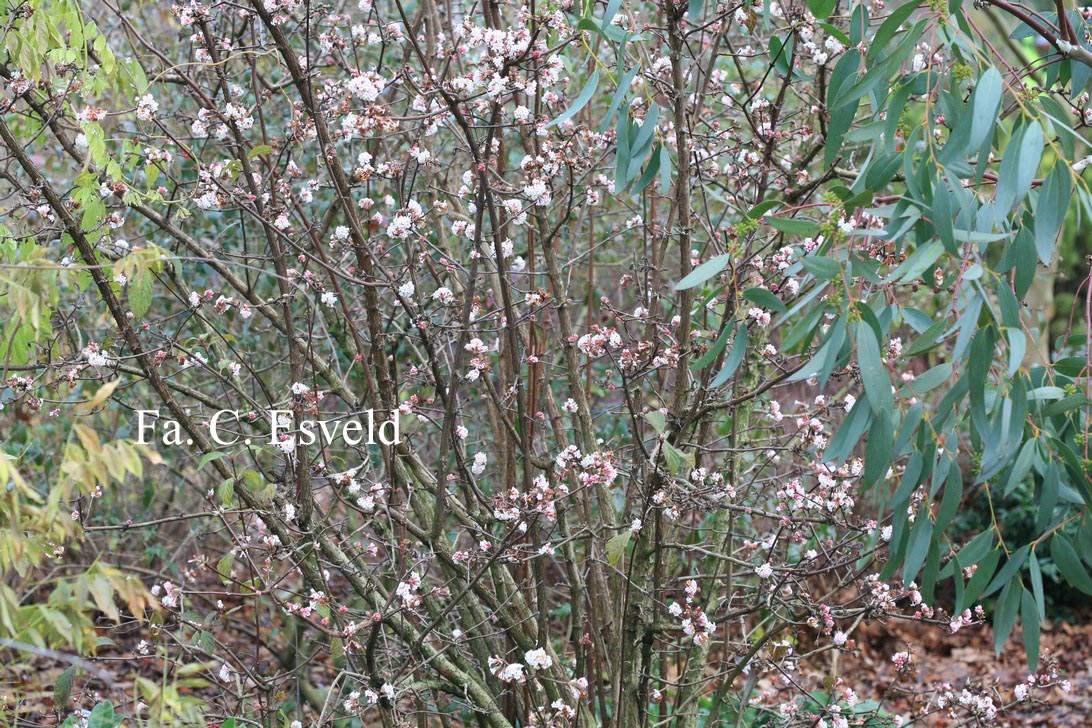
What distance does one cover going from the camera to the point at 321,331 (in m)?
3.63

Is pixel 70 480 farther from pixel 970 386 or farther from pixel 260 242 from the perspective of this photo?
pixel 260 242

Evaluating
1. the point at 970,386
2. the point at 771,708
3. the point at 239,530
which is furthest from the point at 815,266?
the point at 239,530

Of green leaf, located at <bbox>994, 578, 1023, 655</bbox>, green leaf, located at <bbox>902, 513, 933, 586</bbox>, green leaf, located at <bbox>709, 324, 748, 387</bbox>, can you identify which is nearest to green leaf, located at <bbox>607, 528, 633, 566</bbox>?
green leaf, located at <bbox>709, 324, 748, 387</bbox>

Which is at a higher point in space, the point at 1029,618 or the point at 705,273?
the point at 705,273

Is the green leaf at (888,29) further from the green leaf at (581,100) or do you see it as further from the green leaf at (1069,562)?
the green leaf at (1069,562)

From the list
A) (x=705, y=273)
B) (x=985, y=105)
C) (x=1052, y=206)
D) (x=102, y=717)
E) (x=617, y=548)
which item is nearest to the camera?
(x=985, y=105)

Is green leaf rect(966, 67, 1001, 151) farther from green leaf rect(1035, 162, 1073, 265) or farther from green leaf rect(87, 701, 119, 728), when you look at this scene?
green leaf rect(87, 701, 119, 728)

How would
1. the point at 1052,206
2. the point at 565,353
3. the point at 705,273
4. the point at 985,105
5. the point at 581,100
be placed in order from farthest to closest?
the point at 565,353 → the point at 581,100 → the point at 705,273 → the point at 1052,206 → the point at 985,105

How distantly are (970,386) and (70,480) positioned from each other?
1.45m

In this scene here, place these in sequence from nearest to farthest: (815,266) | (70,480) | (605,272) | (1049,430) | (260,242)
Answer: (70,480), (815,266), (1049,430), (260,242), (605,272)

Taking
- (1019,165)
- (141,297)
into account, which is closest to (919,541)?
(1019,165)

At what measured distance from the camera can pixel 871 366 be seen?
1.57 m

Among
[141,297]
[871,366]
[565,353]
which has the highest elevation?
[141,297]

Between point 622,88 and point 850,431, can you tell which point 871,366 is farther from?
point 622,88
